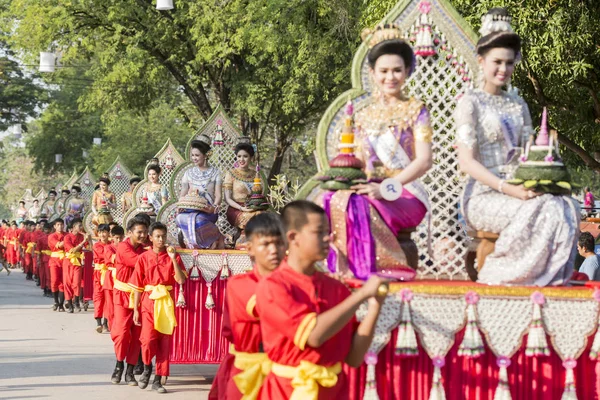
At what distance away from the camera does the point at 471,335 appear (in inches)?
253

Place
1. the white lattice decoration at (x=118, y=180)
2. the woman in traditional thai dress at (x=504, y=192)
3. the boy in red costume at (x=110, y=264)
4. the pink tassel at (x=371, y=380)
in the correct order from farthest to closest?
the white lattice decoration at (x=118, y=180), the boy in red costume at (x=110, y=264), the woman in traditional thai dress at (x=504, y=192), the pink tassel at (x=371, y=380)

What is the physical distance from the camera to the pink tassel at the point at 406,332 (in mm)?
6363

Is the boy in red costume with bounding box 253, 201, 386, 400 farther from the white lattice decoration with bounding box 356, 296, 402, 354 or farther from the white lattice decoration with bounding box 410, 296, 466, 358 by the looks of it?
the white lattice decoration with bounding box 410, 296, 466, 358

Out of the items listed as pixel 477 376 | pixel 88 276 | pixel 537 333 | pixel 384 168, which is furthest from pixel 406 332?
pixel 88 276

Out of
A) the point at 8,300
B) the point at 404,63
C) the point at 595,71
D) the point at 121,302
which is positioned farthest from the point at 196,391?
the point at 8,300

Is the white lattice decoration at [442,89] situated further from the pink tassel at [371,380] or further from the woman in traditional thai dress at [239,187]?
the woman in traditional thai dress at [239,187]

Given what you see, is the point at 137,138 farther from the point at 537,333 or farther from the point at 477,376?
the point at 537,333

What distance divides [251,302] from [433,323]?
49.8 inches

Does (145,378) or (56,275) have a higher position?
(56,275)

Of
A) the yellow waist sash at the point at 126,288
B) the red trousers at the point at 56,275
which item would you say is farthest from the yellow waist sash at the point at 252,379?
the red trousers at the point at 56,275

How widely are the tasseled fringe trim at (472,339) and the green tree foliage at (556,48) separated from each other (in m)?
8.17

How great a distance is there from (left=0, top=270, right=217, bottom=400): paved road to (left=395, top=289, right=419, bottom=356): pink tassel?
5.63 m

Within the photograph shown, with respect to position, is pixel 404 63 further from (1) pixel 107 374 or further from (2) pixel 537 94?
(2) pixel 537 94

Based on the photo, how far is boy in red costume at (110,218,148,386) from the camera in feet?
40.9
